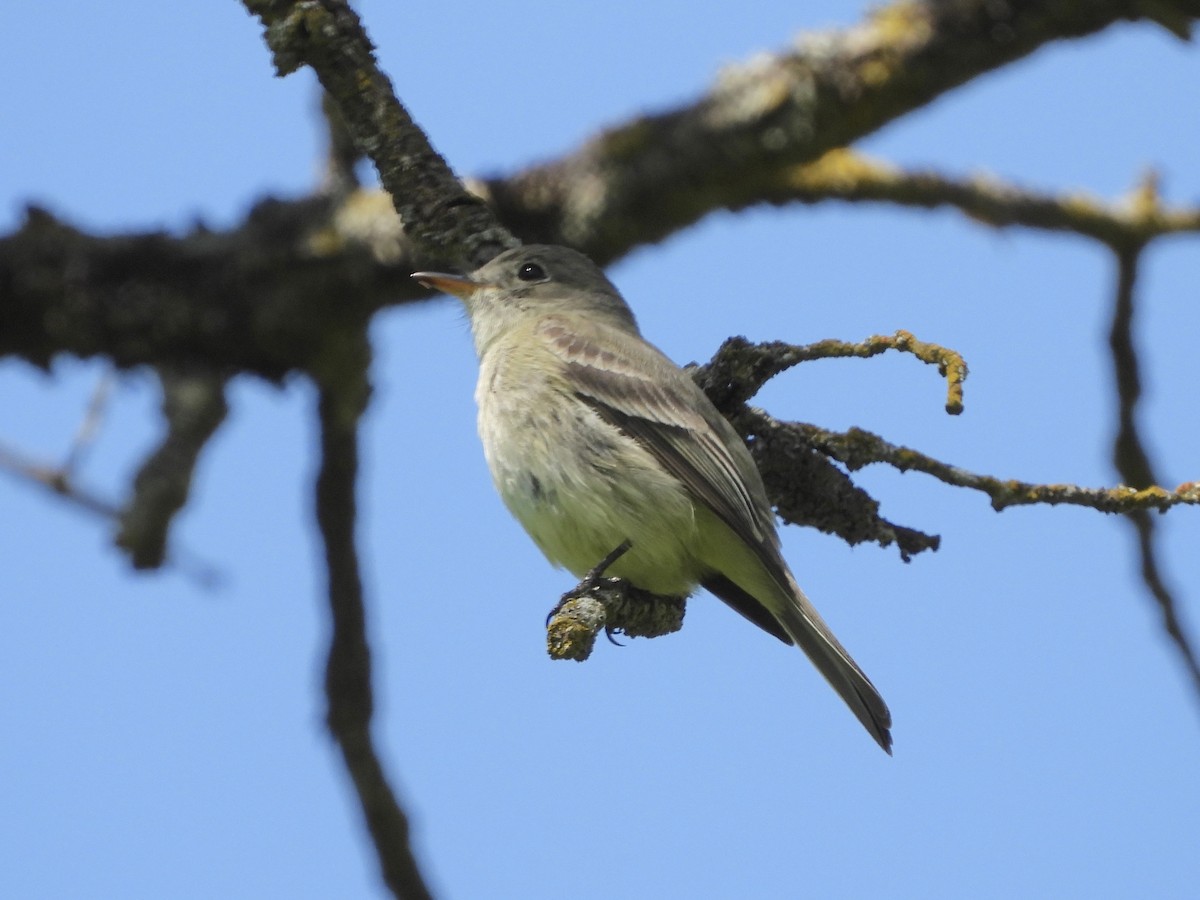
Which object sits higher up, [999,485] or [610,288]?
[610,288]

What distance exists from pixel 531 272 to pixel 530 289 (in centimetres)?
8

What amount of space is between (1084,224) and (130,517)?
175 inches

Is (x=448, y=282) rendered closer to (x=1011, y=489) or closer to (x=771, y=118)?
(x=771, y=118)

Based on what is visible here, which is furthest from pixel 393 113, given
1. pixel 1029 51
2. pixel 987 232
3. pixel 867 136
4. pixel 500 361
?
pixel 987 232

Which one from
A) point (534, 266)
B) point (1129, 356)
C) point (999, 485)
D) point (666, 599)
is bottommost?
point (999, 485)

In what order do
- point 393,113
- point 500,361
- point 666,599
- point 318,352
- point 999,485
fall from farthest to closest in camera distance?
point 318,352, point 500,361, point 666,599, point 393,113, point 999,485

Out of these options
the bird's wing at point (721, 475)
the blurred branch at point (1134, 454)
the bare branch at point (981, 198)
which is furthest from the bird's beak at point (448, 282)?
the blurred branch at point (1134, 454)

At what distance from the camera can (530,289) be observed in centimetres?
673

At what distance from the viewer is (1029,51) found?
18.6ft

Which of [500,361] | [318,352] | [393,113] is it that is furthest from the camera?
[318,352]

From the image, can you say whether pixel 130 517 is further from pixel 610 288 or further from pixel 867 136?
pixel 867 136

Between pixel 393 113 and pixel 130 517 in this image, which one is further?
pixel 130 517

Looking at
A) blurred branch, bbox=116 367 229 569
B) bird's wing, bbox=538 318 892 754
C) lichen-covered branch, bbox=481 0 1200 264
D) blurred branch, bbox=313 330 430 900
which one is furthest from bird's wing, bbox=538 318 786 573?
blurred branch, bbox=116 367 229 569

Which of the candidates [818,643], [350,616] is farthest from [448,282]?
[818,643]
